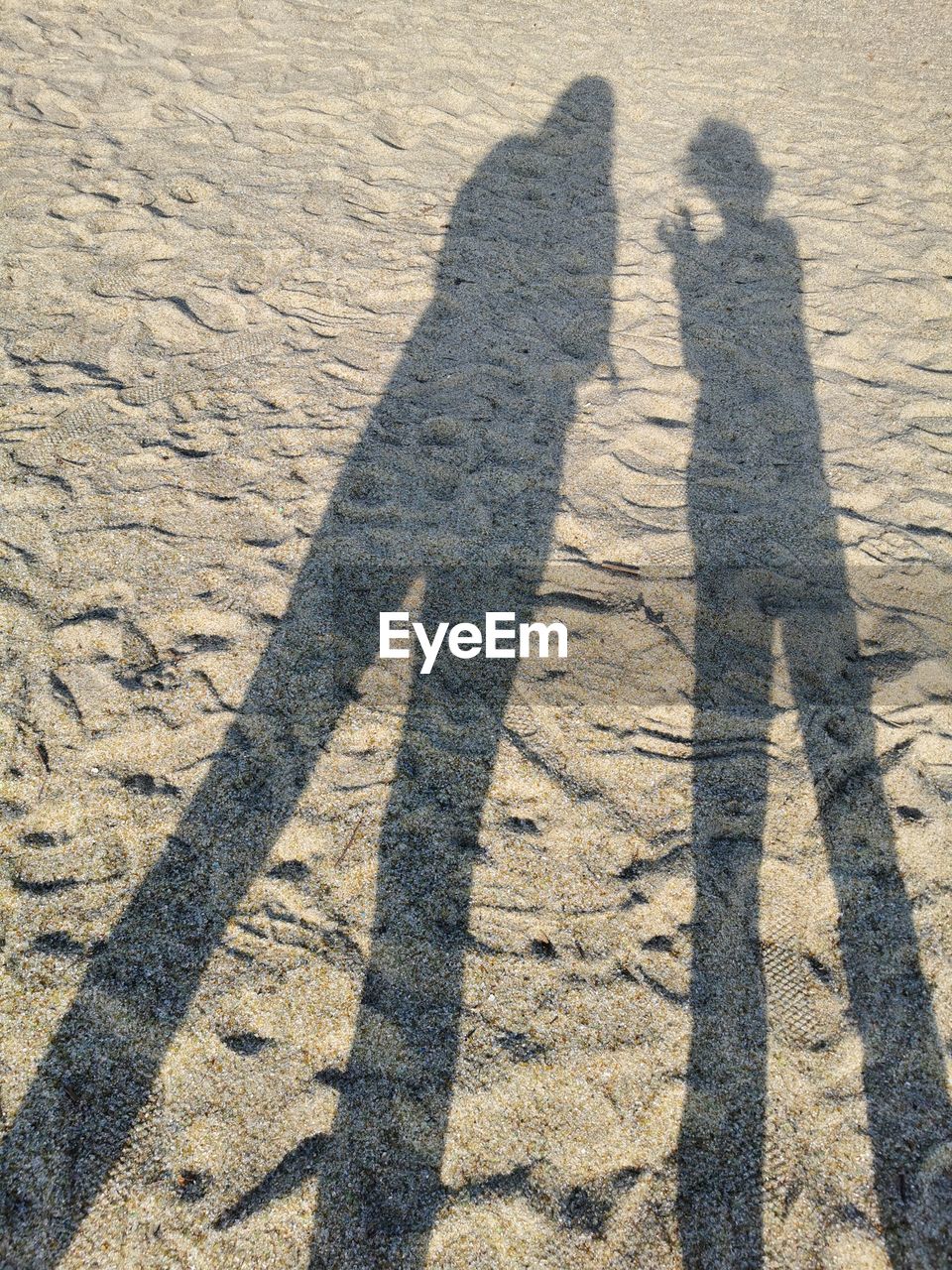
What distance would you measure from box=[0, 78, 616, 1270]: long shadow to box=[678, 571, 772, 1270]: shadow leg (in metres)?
0.56

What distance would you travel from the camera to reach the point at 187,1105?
1.85m

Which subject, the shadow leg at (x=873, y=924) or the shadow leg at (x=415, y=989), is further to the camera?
the shadow leg at (x=873, y=924)

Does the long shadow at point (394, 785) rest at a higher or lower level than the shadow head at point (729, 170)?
lower

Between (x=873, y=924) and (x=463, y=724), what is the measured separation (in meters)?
1.23

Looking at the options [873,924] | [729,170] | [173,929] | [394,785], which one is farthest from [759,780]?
[729,170]

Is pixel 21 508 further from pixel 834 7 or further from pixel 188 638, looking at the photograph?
pixel 834 7

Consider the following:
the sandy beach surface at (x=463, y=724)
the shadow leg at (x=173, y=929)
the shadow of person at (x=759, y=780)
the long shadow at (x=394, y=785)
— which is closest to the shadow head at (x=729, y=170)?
the sandy beach surface at (x=463, y=724)

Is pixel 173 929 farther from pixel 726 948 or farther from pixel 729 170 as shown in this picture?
pixel 729 170

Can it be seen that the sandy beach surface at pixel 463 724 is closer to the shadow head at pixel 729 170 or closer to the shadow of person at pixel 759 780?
the shadow of person at pixel 759 780

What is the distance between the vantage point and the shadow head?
541cm

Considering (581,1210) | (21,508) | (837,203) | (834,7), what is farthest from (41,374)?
(834,7)

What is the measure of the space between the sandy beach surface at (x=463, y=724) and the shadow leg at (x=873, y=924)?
11 mm

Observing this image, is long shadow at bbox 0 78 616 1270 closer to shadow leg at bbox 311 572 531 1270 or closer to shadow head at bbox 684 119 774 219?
shadow leg at bbox 311 572 531 1270

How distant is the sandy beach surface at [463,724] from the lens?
181 centimetres
